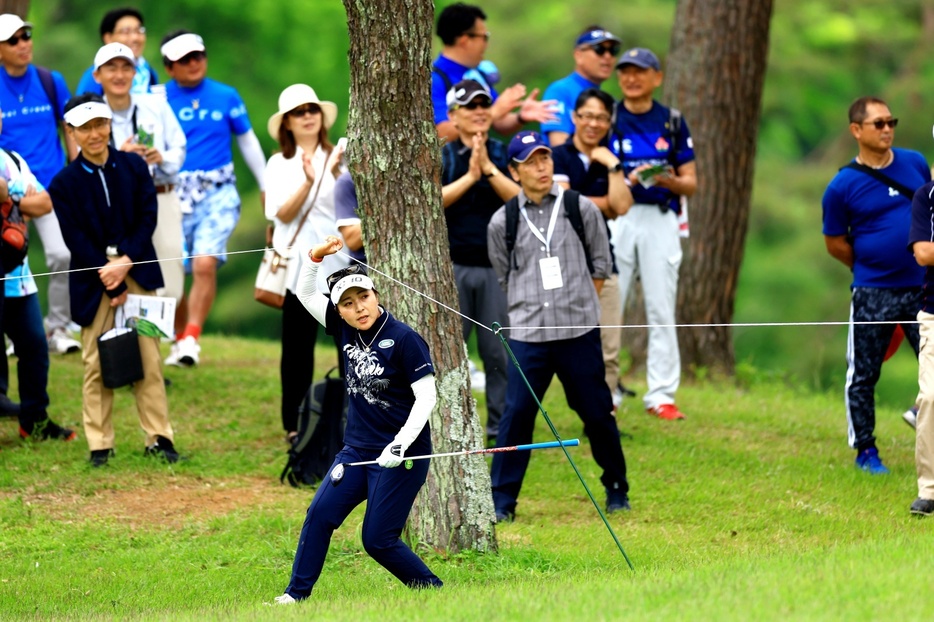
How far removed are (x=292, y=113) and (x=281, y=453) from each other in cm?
235

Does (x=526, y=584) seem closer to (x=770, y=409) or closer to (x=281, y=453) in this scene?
(x=281, y=453)

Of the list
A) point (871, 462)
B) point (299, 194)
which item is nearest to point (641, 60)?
point (299, 194)

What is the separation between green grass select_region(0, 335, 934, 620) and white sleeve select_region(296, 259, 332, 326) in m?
1.37

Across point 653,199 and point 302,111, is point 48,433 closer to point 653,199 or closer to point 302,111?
point 302,111

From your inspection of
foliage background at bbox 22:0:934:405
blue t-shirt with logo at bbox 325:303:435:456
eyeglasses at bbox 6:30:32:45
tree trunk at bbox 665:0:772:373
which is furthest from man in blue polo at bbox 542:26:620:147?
foliage background at bbox 22:0:934:405

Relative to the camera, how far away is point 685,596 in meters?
5.55

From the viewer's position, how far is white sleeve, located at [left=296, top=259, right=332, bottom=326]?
22.5 feet

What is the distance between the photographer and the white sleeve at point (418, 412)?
6.11 meters

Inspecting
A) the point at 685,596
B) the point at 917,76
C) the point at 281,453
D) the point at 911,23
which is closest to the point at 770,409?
the point at 281,453

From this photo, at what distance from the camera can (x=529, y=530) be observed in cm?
793

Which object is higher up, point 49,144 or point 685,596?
point 49,144

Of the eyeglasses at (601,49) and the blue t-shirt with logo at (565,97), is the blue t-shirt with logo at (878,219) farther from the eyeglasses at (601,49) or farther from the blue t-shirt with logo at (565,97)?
the eyeglasses at (601,49)

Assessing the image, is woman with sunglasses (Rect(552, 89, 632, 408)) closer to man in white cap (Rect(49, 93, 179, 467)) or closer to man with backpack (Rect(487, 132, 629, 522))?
man with backpack (Rect(487, 132, 629, 522))

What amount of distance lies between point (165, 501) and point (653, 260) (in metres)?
3.88
